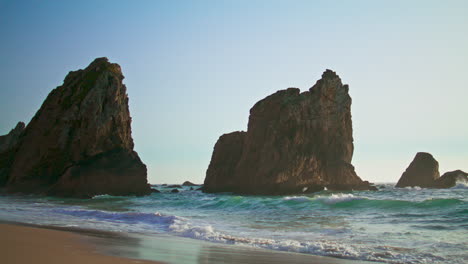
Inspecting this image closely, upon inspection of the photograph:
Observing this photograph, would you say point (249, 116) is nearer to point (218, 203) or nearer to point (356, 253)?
point (218, 203)

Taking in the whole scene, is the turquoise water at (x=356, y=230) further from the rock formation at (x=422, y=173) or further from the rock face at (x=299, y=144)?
the rock formation at (x=422, y=173)

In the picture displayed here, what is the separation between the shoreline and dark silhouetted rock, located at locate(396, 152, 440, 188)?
231ft

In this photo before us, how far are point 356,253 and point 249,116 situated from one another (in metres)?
49.2

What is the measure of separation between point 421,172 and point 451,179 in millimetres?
9034

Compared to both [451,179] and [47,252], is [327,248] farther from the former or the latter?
[451,179]

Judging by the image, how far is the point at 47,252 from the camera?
25.1 ft

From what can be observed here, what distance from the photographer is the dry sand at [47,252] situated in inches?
271

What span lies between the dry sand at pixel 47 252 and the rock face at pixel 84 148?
105 feet

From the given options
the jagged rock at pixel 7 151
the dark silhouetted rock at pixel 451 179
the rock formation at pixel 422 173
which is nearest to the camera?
the jagged rock at pixel 7 151

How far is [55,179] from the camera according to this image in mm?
43625

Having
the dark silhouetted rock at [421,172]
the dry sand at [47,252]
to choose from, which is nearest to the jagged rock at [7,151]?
the dry sand at [47,252]

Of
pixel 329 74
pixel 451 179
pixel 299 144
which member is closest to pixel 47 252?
pixel 299 144

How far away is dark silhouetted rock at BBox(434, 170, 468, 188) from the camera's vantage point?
66.6 meters

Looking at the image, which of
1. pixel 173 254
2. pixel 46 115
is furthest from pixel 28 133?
pixel 173 254
